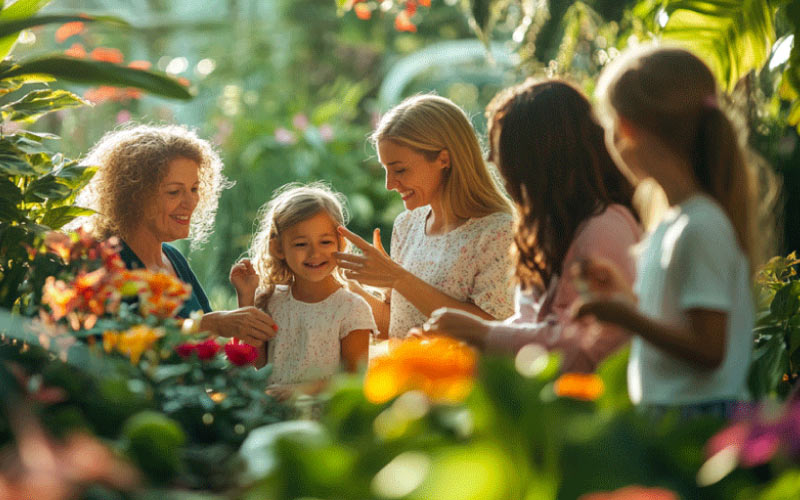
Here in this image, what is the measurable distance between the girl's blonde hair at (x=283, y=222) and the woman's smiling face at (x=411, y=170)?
21 centimetres

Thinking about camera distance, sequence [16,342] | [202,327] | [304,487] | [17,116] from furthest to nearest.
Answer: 1. [202,327]
2. [17,116]
3. [16,342]
4. [304,487]

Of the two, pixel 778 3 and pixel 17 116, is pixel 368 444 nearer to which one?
pixel 17 116

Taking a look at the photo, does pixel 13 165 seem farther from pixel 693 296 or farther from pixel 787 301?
pixel 787 301

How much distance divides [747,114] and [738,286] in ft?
8.07

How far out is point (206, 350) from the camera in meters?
1.55

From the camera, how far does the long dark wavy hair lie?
1781mm

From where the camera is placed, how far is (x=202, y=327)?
238 cm

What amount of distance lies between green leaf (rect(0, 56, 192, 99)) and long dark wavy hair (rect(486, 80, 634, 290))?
2.52ft

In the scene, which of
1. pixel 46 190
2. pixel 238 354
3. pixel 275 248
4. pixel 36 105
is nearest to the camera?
pixel 238 354

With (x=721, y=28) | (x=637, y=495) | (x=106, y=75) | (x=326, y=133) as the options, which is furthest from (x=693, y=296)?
(x=326, y=133)

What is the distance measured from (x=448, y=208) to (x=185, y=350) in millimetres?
1374

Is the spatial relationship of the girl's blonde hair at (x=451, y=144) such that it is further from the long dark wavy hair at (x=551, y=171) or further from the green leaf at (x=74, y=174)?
the green leaf at (x=74, y=174)

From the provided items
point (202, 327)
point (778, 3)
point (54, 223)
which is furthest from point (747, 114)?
point (54, 223)

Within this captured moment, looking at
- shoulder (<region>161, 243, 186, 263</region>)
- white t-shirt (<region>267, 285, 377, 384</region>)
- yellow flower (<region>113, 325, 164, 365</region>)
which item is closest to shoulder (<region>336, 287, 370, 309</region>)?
white t-shirt (<region>267, 285, 377, 384</region>)
